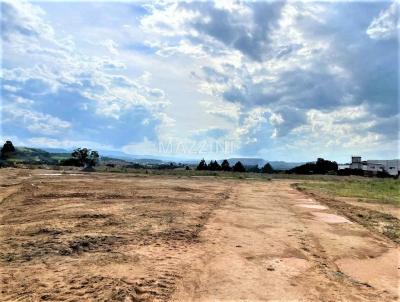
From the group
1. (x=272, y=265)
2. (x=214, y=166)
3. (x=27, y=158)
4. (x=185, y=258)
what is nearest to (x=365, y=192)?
(x=272, y=265)

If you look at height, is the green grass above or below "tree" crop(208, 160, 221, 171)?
below

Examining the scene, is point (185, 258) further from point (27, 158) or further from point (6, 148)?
point (27, 158)

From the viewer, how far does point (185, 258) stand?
32.2ft

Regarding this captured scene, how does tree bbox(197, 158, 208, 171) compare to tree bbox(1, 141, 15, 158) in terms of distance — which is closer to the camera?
tree bbox(197, 158, 208, 171)

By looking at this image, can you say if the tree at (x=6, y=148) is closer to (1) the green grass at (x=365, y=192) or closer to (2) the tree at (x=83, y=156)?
(2) the tree at (x=83, y=156)

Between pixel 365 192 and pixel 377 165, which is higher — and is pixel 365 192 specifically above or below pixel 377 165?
below

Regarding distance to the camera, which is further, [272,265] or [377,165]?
[377,165]

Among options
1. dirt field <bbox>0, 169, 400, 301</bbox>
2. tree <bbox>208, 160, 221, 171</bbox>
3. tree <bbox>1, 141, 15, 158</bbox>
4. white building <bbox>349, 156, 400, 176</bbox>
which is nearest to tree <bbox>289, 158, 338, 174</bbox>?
white building <bbox>349, 156, 400, 176</bbox>

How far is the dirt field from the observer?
755 cm

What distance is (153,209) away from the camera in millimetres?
18203

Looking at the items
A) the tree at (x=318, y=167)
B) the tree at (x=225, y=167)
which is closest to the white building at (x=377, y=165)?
the tree at (x=318, y=167)

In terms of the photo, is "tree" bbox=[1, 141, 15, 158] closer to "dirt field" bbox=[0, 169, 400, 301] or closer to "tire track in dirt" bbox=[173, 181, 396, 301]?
"dirt field" bbox=[0, 169, 400, 301]

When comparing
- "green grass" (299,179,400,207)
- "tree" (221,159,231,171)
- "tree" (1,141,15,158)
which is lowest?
"green grass" (299,179,400,207)

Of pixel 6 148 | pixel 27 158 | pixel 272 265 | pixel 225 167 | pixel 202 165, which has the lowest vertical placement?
pixel 272 265
